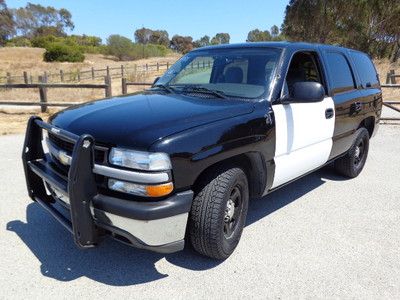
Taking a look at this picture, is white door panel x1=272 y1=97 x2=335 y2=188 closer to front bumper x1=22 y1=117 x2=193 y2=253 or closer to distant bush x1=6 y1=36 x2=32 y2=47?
front bumper x1=22 y1=117 x2=193 y2=253

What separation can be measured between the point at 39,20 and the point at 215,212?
118 metres

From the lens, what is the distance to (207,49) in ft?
14.6

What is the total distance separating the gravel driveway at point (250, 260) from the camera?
2762 millimetres

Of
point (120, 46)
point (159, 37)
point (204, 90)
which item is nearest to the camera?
point (204, 90)

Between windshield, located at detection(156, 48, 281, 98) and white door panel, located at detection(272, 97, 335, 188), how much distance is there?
1.21ft

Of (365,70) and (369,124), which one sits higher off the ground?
(365,70)

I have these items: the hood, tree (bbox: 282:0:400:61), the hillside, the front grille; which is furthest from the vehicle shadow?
the hillside

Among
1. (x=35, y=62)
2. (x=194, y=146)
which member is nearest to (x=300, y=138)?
(x=194, y=146)

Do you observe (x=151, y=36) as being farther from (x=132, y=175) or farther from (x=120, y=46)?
(x=132, y=175)

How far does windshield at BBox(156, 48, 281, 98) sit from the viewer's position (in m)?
3.54

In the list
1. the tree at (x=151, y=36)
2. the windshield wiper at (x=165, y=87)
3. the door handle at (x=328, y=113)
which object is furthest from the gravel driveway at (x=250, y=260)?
the tree at (x=151, y=36)

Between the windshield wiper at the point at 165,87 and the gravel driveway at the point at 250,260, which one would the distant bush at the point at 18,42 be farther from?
the gravel driveway at the point at 250,260

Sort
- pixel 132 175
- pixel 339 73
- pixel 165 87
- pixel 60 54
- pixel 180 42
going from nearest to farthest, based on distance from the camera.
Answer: pixel 132 175
pixel 165 87
pixel 339 73
pixel 60 54
pixel 180 42

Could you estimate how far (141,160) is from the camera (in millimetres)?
2449
